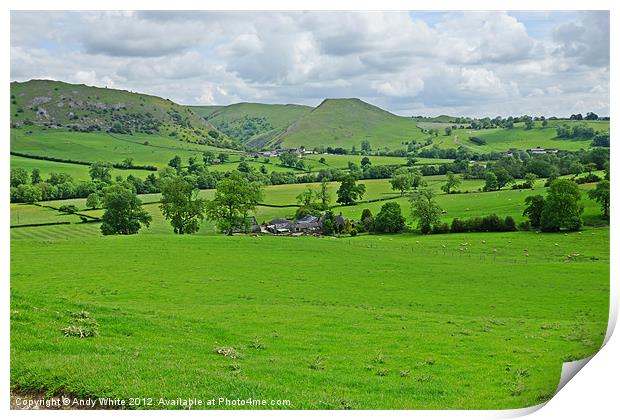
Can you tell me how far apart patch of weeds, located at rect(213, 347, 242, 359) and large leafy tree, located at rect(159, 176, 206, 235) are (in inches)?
986

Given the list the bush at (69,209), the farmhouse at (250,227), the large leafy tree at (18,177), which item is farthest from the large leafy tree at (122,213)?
the large leafy tree at (18,177)

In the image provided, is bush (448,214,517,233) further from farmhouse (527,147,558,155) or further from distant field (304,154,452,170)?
distant field (304,154,452,170)

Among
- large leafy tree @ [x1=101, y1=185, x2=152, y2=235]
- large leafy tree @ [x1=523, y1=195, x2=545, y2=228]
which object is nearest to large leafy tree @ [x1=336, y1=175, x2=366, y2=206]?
large leafy tree @ [x1=523, y1=195, x2=545, y2=228]

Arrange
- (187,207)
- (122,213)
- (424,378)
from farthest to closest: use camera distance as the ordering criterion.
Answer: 1. (187,207)
2. (122,213)
3. (424,378)

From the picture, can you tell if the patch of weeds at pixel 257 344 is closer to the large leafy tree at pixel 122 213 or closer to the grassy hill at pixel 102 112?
the grassy hill at pixel 102 112

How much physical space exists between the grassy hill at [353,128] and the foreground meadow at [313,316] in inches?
2453

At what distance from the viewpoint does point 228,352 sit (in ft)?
41.8

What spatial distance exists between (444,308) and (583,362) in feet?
21.8

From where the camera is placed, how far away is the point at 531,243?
Result: 32375 millimetres

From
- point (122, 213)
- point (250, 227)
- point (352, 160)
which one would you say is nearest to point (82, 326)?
point (122, 213)

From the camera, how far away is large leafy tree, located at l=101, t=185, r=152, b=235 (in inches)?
1341

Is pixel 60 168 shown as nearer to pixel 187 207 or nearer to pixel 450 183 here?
pixel 187 207

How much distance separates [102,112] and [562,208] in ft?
112
